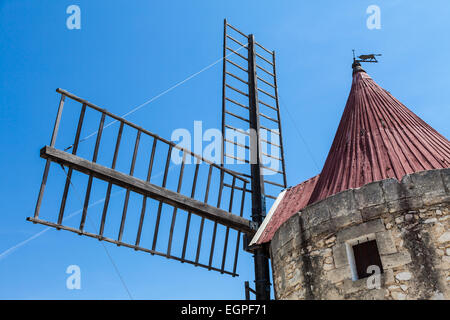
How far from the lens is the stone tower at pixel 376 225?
481cm

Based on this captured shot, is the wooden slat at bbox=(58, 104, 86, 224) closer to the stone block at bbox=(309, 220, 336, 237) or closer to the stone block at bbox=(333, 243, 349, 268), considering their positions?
the stone block at bbox=(309, 220, 336, 237)

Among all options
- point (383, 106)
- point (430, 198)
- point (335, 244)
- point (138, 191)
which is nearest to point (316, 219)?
point (335, 244)

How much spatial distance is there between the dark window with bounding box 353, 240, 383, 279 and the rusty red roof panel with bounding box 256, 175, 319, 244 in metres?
2.41

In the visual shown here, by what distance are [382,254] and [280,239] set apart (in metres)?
1.52

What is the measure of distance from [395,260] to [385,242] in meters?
0.22

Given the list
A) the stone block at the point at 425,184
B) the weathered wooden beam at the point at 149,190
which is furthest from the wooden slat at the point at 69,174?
the stone block at the point at 425,184

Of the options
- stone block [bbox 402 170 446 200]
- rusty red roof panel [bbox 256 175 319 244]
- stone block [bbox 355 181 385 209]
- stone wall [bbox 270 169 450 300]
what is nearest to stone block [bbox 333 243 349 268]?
stone wall [bbox 270 169 450 300]

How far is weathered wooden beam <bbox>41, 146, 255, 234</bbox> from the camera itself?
6.89m

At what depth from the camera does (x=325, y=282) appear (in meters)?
5.30

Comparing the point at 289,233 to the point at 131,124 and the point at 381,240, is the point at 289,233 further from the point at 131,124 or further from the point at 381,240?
the point at 131,124

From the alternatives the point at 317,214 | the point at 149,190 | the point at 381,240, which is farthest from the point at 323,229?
the point at 149,190

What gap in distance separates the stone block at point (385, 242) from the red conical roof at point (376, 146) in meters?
1.06
